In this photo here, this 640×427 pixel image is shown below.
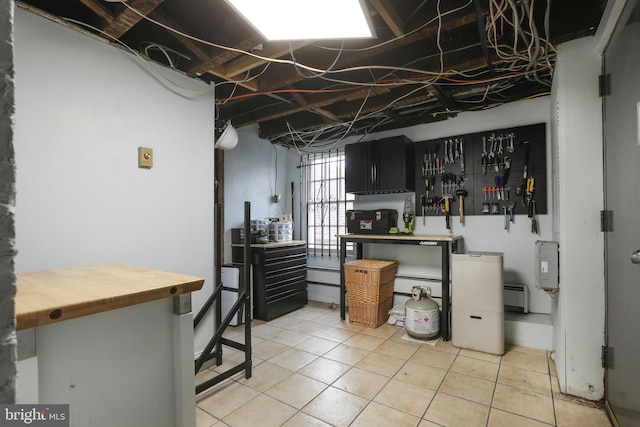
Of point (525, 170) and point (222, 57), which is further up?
point (222, 57)

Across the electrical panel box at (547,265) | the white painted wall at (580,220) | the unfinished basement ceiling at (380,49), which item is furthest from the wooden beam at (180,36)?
the electrical panel box at (547,265)

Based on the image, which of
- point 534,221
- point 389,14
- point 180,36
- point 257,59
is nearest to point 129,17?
point 180,36

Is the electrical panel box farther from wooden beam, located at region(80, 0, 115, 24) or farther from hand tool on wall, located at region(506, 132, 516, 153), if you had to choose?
wooden beam, located at region(80, 0, 115, 24)

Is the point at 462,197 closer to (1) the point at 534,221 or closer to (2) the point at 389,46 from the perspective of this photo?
(1) the point at 534,221

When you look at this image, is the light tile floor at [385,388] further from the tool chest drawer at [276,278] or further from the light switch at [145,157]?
the light switch at [145,157]

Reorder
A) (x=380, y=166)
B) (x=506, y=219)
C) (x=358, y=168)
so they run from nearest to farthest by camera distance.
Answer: (x=506, y=219) → (x=380, y=166) → (x=358, y=168)

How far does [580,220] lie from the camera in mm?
1986

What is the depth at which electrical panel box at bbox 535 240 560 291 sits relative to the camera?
2156mm

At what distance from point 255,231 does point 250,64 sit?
6.90 ft

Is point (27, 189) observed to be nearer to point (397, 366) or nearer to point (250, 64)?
point (250, 64)

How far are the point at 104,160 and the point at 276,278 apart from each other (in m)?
2.28

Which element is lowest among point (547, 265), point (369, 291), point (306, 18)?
point (369, 291)

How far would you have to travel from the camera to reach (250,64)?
2354mm

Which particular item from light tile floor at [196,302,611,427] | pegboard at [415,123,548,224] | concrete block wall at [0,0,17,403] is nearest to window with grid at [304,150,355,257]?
pegboard at [415,123,548,224]
